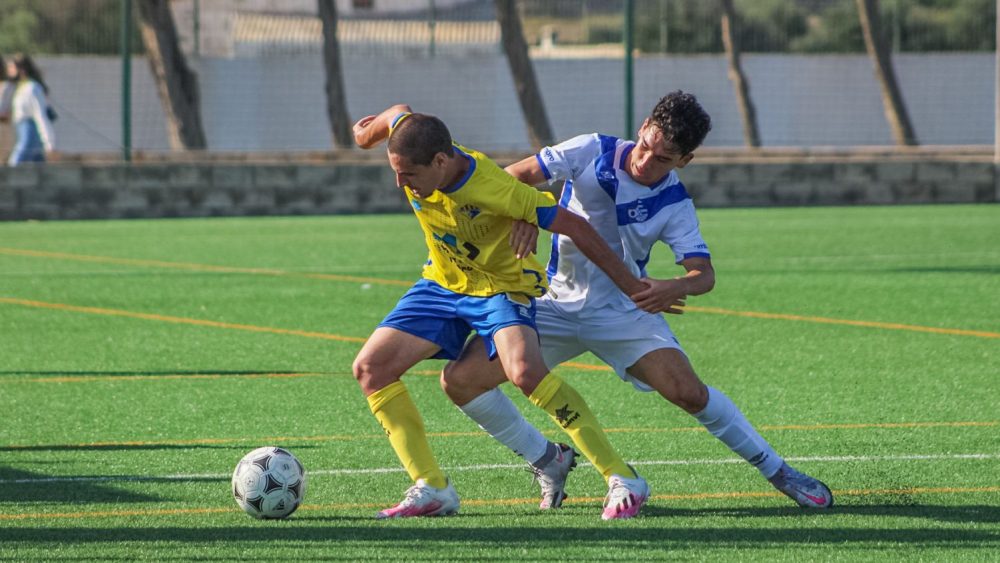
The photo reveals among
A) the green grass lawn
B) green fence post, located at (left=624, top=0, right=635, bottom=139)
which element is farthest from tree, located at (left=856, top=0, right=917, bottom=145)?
the green grass lawn

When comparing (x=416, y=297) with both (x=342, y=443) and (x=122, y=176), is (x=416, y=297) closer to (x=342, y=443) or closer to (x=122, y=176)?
(x=342, y=443)

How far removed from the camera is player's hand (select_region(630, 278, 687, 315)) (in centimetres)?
575

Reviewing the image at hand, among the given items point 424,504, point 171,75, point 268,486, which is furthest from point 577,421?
point 171,75

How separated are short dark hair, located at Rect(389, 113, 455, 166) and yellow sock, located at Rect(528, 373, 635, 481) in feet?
3.04

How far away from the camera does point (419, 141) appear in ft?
18.1

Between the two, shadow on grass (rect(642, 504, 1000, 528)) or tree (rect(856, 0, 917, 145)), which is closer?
shadow on grass (rect(642, 504, 1000, 528))

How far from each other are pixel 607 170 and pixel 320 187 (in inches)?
602

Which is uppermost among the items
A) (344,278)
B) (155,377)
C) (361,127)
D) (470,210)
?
(361,127)

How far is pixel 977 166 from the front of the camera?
22281 mm

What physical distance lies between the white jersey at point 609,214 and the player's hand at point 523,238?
43 centimetres

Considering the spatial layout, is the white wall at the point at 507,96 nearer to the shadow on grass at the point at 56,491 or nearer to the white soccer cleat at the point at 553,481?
the shadow on grass at the point at 56,491

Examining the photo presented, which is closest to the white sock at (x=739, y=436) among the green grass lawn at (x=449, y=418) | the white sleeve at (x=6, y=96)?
the green grass lawn at (x=449, y=418)

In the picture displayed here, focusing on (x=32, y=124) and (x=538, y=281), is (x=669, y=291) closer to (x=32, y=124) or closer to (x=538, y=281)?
(x=538, y=281)

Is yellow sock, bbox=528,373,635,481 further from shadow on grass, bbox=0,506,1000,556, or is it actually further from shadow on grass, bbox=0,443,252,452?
shadow on grass, bbox=0,443,252,452
